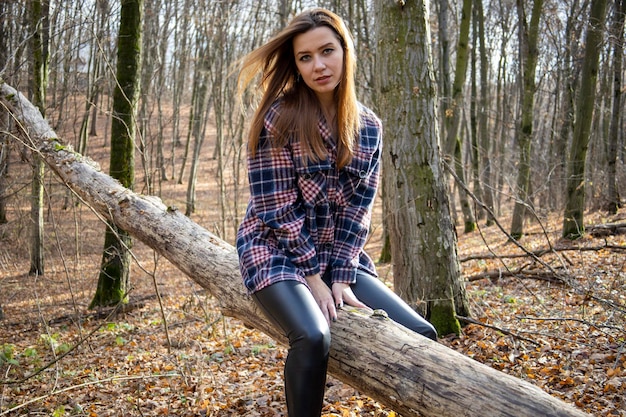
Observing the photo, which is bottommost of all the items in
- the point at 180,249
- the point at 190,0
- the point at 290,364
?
the point at 290,364

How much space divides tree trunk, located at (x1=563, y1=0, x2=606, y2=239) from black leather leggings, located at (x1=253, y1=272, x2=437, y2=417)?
790 centimetres

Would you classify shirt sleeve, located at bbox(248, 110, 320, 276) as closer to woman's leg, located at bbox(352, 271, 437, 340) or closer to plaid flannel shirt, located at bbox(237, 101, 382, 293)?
plaid flannel shirt, located at bbox(237, 101, 382, 293)

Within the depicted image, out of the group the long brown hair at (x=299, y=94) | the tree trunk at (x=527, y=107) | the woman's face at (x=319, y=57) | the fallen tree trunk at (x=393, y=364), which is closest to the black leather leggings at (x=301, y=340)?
the fallen tree trunk at (x=393, y=364)

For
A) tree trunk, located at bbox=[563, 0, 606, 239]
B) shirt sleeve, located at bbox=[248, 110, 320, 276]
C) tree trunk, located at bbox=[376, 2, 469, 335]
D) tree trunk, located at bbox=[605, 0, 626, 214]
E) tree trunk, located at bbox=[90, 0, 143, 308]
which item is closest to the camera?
shirt sleeve, located at bbox=[248, 110, 320, 276]

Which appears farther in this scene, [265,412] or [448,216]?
[448,216]

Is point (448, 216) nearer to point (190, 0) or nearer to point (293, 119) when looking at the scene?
point (293, 119)

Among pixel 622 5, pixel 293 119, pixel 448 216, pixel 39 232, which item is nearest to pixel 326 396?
pixel 448 216

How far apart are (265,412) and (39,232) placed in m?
9.60

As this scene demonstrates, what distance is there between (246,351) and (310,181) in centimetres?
367

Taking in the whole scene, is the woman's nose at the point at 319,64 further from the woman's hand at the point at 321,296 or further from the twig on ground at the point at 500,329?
the twig on ground at the point at 500,329

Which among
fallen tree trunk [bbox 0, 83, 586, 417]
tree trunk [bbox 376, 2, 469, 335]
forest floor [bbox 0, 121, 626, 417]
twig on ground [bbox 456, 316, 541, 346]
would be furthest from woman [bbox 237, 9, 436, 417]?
twig on ground [bbox 456, 316, 541, 346]

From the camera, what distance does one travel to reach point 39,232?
37.9ft

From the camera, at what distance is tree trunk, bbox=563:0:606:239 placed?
30.0 ft

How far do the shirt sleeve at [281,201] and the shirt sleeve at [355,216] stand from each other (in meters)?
0.20
